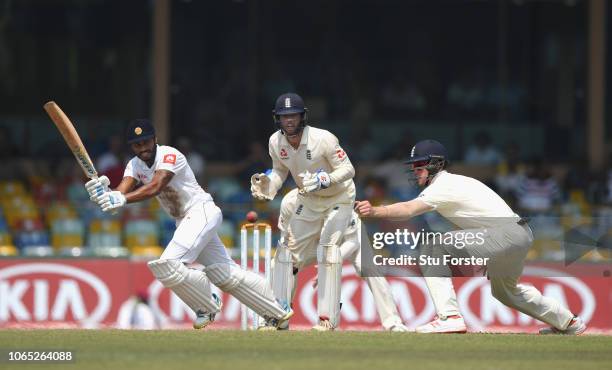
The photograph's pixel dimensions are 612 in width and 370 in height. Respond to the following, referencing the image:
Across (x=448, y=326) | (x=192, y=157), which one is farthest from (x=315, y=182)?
(x=192, y=157)

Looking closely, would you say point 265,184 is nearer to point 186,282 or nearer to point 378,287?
point 186,282

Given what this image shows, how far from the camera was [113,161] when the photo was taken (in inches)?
653

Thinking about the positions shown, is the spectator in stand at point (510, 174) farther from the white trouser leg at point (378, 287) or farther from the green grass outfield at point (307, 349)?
the green grass outfield at point (307, 349)

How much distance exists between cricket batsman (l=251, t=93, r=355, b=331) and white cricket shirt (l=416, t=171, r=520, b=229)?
79cm

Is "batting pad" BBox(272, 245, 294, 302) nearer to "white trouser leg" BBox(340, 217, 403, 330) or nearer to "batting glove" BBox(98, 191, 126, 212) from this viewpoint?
"white trouser leg" BBox(340, 217, 403, 330)

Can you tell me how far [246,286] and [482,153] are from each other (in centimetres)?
854

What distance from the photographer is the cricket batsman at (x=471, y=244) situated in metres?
10.0

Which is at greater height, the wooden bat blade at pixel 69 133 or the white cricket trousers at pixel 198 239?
the wooden bat blade at pixel 69 133

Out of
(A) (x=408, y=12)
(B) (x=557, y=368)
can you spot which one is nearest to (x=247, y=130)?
(A) (x=408, y=12)

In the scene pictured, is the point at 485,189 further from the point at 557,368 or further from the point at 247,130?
the point at 247,130

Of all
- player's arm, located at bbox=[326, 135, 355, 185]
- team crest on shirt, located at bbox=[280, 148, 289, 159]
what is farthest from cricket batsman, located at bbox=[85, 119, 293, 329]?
player's arm, located at bbox=[326, 135, 355, 185]

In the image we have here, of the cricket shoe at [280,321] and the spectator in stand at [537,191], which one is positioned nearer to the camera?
the cricket shoe at [280,321]

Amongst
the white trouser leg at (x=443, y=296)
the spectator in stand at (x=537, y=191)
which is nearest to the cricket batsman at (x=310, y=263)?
the white trouser leg at (x=443, y=296)

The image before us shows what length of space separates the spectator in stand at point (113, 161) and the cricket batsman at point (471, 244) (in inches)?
242
